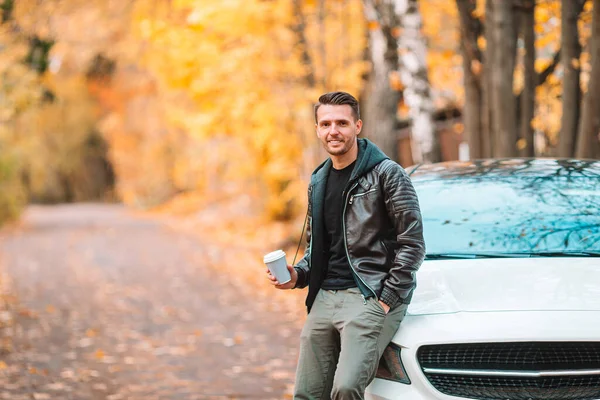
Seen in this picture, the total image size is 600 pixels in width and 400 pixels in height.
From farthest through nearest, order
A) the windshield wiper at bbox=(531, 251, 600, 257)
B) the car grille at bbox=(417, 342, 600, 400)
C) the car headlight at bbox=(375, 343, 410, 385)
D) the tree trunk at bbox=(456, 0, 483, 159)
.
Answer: the tree trunk at bbox=(456, 0, 483, 159)
the windshield wiper at bbox=(531, 251, 600, 257)
the car headlight at bbox=(375, 343, 410, 385)
the car grille at bbox=(417, 342, 600, 400)

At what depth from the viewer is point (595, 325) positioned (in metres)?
3.97

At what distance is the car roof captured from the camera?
5551mm

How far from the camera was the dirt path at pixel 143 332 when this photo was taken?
7688 millimetres

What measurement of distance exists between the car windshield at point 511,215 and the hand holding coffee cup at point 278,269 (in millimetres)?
1014

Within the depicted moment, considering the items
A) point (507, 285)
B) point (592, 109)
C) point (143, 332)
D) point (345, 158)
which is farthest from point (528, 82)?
point (345, 158)

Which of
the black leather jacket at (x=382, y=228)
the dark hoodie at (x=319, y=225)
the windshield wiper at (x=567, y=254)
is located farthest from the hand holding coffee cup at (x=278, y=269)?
the windshield wiper at (x=567, y=254)

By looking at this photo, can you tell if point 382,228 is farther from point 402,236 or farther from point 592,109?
point 592,109

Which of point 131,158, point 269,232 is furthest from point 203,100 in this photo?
point 131,158

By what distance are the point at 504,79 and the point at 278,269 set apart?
6.58 m

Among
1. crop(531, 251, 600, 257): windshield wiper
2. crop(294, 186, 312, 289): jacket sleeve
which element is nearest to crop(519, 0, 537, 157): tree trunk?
crop(531, 251, 600, 257): windshield wiper

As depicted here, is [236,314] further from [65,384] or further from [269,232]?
[269,232]

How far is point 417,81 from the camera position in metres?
12.0

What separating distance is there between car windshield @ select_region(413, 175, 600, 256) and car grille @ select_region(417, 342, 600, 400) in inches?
36.6

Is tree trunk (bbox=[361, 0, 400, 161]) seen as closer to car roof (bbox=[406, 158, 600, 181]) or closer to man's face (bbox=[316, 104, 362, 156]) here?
car roof (bbox=[406, 158, 600, 181])
